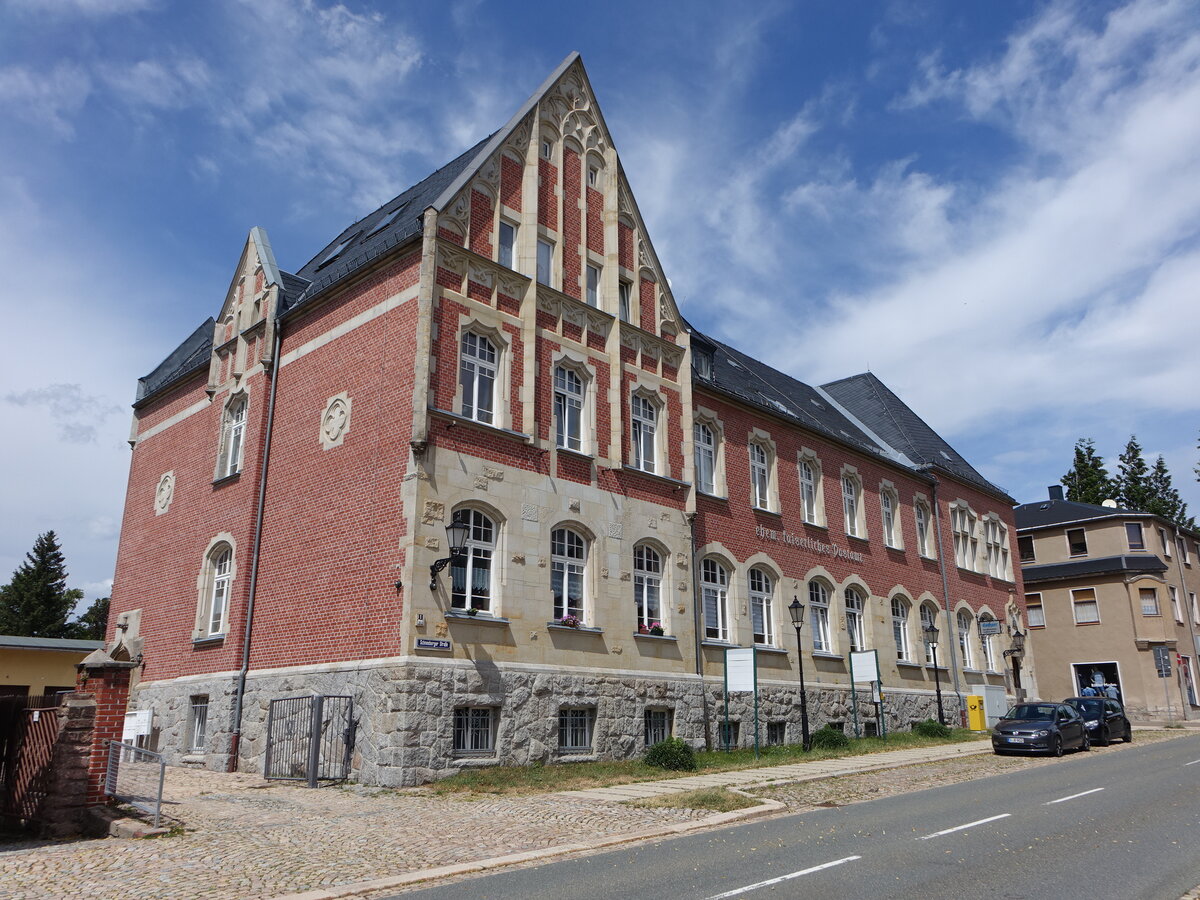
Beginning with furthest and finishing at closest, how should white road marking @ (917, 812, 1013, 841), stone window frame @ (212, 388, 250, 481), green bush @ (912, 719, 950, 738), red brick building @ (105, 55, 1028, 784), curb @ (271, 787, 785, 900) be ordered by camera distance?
1. green bush @ (912, 719, 950, 738)
2. stone window frame @ (212, 388, 250, 481)
3. red brick building @ (105, 55, 1028, 784)
4. white road marking @ (917, 812, 1013, 841)
5. curb @ (271, 787, 785, 900)

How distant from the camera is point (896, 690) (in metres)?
30.6

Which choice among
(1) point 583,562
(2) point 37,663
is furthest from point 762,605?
(2) point 37,663

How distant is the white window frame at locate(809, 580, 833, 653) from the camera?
1121 inches

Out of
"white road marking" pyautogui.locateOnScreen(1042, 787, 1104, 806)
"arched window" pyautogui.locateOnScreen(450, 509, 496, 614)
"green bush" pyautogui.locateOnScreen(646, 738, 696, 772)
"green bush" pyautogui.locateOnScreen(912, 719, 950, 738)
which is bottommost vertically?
"white road marking" pyautogui.locateOnScreen(1042, 787, 1104, 806)

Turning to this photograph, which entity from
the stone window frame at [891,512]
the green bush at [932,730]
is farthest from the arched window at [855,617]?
the stone window frame at [891,512]

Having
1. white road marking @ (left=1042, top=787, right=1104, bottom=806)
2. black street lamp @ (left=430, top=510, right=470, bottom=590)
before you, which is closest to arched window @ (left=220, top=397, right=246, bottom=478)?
black street lamp @ (left=430, top=510, right=470, bottom=590)

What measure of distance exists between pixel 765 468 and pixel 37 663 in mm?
22951

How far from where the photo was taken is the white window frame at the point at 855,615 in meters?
30.2

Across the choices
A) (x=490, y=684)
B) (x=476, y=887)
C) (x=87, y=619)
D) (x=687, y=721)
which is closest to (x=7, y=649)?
(x=490, y=684)

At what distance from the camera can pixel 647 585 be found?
2245 centimetres

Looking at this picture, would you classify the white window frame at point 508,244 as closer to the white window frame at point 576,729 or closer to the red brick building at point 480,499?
the red brick building at point 480,499

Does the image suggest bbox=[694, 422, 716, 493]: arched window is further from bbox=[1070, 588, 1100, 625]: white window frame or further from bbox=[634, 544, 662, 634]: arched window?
bbox=[1070, 588, 1100, 625]: white window frame

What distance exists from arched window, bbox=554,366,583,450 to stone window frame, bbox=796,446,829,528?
10493mm

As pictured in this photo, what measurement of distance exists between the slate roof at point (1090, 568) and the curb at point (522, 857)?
117 ft
